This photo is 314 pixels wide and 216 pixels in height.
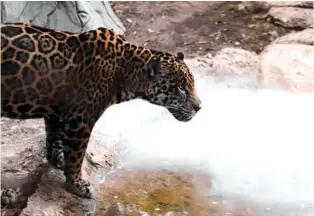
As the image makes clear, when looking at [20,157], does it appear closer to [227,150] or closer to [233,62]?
[227,150]

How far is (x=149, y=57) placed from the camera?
5.30 m

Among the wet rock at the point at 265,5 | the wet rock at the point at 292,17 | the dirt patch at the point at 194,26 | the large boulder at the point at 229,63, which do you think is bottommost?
the large boulder at the point at 229,63

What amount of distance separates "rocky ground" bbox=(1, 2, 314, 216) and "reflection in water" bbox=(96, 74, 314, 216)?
0.11ft

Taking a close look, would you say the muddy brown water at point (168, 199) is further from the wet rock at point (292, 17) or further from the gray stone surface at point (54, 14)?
the wet rock at point (292, 17)

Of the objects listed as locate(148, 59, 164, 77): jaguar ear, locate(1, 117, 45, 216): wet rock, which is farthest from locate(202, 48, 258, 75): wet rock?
locate(148, 59, 164, 77): jaguar ear

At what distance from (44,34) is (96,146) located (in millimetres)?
1843

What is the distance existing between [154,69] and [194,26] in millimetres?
5040

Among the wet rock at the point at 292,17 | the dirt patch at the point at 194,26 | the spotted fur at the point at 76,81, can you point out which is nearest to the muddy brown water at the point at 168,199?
the spotted fur at the point at 76,81

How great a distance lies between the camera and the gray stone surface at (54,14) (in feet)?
28.2

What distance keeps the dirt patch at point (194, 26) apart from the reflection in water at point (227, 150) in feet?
4.80

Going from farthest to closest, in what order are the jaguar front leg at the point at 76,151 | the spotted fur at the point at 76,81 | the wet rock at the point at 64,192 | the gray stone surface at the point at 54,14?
the gray stone surface at the point at 54,14 → the wet rock at the point at 64,192 → the jaguar front leg at the point at 76,151 → the spotted fur at the point at 76,81

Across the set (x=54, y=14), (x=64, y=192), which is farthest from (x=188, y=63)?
(x=64, y=192)

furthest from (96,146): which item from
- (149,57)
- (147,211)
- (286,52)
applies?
(286,52)

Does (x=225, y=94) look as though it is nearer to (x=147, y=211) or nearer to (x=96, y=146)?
(x=96, y=146)
